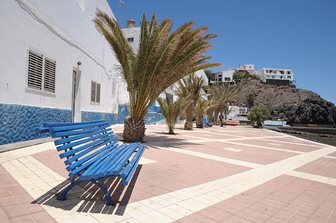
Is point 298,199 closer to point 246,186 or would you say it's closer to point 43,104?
point 246,186

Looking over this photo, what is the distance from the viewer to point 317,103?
6494cm

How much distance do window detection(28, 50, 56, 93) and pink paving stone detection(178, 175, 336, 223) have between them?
→ 7066mm

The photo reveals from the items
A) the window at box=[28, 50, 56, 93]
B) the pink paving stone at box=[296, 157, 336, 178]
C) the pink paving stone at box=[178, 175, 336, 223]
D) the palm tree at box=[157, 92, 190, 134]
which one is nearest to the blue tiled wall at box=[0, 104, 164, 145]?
the window at box=[28, 50, 56, 93]

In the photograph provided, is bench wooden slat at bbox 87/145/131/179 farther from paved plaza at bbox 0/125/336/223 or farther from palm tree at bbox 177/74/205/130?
palm tree at bbox 177/74/205/130

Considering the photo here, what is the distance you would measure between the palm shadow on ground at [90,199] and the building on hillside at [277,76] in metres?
138

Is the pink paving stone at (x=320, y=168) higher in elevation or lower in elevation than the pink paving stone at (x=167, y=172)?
lower

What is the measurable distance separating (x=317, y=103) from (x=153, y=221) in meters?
73.0

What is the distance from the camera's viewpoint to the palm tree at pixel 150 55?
911cm

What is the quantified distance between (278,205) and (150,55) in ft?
21.9

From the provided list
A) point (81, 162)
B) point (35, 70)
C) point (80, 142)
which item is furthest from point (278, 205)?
point (35, 70)

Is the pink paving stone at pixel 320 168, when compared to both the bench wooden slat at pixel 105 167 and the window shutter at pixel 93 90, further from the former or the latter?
the window shutter at pixel 93 90

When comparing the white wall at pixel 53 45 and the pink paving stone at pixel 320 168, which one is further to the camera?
the white wall at pixel 53 45

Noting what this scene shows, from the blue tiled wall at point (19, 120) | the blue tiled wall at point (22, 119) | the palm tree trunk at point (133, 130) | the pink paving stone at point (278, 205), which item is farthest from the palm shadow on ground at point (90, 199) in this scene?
the palm tree trunk at point (133, 130)

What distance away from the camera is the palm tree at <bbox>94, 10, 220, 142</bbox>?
9.11m
